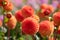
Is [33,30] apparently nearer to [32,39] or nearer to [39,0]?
[32,39]

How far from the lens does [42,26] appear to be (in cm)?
61

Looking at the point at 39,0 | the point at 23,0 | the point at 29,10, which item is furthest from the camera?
the point at 23,0

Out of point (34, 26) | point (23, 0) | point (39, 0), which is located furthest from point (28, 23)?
point (23, 0)

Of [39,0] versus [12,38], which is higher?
[39,0]

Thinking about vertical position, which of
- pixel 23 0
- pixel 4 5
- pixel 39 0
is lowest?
pixel 4 5

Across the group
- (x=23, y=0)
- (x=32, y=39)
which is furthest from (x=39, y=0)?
(x=32, y=39)

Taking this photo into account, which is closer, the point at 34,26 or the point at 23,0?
the point at 34,26

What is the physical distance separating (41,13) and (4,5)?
0.15 meters

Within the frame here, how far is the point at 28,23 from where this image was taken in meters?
0.59

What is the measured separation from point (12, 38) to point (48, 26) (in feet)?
0.61

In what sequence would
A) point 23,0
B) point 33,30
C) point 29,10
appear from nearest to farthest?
point 33,30 → point 29,10 → point 23,0

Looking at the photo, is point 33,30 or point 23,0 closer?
point 33,30

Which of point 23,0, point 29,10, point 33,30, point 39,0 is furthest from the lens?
point 23,0

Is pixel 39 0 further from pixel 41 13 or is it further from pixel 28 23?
pixel 28 23
